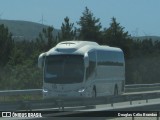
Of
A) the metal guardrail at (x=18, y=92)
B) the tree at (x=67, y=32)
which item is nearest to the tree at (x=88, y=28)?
the tree at (x=67, y=32)

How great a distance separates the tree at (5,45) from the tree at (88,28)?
7.75 metres

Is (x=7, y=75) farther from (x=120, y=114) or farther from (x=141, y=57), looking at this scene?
(x=120, y=114)

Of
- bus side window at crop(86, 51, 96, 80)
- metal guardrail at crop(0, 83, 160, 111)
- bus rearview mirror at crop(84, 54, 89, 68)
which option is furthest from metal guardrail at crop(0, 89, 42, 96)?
bus rearview mirror at crop(84, 54, 89, 68)

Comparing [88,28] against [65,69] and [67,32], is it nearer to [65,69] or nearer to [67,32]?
[67,32]

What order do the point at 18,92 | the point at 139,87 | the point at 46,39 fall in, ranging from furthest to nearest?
the point at 46,39 < the point at 139,87 < the point at 18,92

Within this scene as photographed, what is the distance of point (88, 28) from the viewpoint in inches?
2351

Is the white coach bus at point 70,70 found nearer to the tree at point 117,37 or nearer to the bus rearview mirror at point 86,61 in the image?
the bus rearview mirror at point 86,61

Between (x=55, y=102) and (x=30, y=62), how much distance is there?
27.1m

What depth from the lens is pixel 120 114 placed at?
42.5 ft

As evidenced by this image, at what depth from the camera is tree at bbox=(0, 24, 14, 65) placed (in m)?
53.0

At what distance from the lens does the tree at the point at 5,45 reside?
52981 millimetres

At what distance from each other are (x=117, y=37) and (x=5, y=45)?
513 inches

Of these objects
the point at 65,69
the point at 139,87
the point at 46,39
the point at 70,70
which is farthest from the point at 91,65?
the point at 46,39

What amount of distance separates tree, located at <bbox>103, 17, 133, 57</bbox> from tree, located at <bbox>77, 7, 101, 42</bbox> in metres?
1.03
